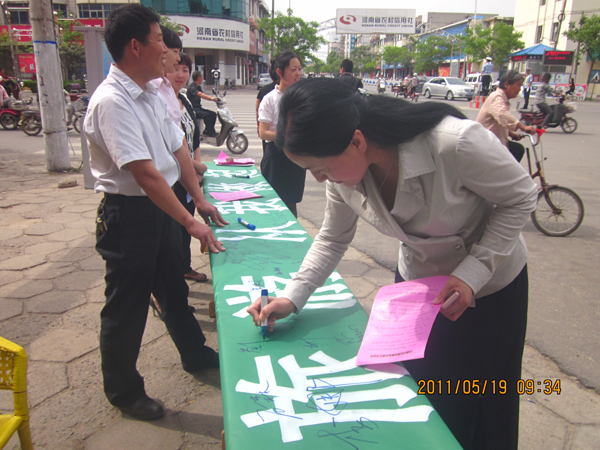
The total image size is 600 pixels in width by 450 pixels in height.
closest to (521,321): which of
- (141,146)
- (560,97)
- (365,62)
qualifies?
(141,146)

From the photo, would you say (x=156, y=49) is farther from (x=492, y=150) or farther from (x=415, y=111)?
(x=492, y=150)

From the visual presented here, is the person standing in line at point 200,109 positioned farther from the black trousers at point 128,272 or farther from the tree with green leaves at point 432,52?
the tree with green leaves at point 432,52

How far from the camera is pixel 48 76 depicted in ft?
17.7

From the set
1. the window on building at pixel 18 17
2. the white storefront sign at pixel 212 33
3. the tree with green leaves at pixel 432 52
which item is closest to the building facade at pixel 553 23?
the tree with green leaves at pixel 432 52

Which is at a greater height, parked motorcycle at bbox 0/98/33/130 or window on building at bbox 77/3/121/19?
window on building at bbox 77/3/121/19

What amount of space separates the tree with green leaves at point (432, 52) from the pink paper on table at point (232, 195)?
153 ft

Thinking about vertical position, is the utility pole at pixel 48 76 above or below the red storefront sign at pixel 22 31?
below

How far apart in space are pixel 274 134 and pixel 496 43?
36411mm

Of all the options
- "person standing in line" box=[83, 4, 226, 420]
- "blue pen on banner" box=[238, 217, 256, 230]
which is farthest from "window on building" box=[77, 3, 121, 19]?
"person standing in line" box=[83, 4, 226, 420]

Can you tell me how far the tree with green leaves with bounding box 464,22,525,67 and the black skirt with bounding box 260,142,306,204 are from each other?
35.8 meters

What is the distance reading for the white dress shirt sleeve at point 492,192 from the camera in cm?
102

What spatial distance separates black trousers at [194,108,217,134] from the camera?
6.46m

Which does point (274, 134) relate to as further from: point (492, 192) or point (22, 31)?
point (22, 31)

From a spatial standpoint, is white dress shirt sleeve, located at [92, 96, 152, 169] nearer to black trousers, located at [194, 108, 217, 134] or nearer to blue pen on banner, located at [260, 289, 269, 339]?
blue pen on banner, located at [260, 289, 269, 339]
